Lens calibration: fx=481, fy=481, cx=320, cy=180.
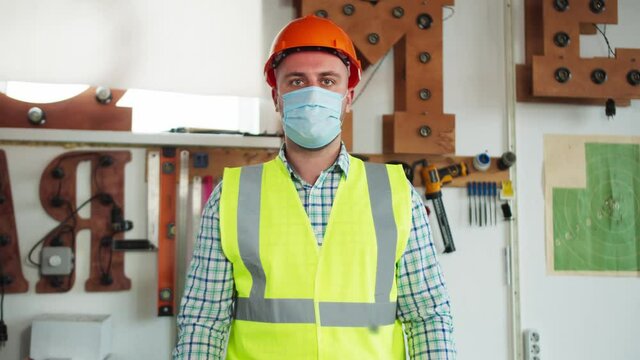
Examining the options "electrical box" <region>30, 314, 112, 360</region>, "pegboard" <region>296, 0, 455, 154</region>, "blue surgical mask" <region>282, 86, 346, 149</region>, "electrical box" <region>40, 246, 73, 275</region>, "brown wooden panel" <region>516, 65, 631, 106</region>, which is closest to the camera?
"blue surgical mask" <region>282, 86, 346, 149</region>

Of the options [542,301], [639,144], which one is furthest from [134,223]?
[639,144]

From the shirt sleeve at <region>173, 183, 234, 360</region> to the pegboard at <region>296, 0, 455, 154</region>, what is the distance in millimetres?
1159

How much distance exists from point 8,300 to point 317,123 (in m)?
1.57

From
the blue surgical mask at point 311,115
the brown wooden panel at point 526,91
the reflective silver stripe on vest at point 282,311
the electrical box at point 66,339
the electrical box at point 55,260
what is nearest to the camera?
the reflective silver stripe on vest at point 282,311

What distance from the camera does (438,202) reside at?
2070 mm

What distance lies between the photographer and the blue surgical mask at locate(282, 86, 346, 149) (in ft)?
3.72

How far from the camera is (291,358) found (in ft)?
3.31

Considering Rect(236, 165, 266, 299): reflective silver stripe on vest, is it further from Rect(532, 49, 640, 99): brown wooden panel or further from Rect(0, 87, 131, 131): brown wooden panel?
Rect(532, 49, 640, 99): brown wooden panel

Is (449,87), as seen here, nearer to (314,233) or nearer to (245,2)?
(245,2)

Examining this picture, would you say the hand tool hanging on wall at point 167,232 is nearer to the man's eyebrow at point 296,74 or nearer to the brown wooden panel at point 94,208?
the brown wooden panel at point 94,208

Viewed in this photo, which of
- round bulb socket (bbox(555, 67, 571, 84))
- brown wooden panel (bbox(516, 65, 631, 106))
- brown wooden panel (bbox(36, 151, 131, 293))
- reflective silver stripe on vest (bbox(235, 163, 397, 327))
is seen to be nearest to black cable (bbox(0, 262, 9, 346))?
brown wooden panel (bbox(36, 151, 131, 293))

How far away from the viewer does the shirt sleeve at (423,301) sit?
1.04 meters

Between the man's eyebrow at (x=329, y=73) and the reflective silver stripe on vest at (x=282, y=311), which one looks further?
the man's eyebrow at (x=329, y=73)

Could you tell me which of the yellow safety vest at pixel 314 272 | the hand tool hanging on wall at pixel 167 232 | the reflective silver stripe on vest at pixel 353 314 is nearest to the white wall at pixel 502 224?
the hand tool hanging on wall at pixel 167 232
